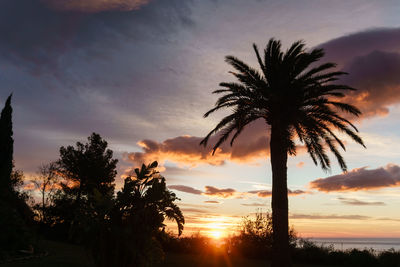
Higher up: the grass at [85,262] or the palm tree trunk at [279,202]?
the palm tree trunk at [279,202]

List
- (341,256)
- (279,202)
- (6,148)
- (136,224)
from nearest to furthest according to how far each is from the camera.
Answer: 1. (136,224)
2. (279,202)
3. (341,256)
4. (6,148)

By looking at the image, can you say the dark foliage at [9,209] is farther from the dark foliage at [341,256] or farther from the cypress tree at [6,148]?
the dark foliage at [341,256]

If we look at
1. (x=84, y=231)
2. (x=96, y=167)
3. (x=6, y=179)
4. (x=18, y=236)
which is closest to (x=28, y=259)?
(x=18, y=236)

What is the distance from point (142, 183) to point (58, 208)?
3879 cm

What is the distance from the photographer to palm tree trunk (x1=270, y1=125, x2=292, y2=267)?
20062 mm

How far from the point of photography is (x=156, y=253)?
8.84 m

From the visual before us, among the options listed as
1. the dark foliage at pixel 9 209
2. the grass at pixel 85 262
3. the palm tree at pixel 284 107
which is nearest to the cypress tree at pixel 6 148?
the dark foliage at pixel 9 209

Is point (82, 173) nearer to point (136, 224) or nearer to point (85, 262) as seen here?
point (85, 262)

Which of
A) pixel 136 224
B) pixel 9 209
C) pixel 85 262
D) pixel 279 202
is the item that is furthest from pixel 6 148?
pixel 136 224

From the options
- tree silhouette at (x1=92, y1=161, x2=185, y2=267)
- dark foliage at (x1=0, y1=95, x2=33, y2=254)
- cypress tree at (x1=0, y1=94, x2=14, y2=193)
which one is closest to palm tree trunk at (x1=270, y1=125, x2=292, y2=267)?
tree silhouette at (x1=92, y1=161, x2=185, y2=267)

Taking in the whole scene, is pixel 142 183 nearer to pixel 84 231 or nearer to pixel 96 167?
pixel 84 231

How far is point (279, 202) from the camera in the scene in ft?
67.1

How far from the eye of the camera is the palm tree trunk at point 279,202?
20062 mm

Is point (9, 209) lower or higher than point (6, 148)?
lower
